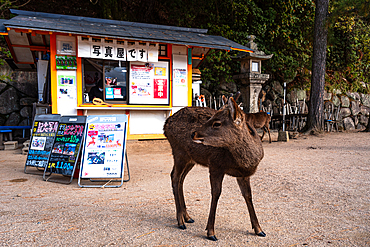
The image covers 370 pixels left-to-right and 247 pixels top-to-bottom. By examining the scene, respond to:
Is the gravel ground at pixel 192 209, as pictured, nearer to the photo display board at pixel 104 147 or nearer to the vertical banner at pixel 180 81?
the photo display board at pixel 104 147

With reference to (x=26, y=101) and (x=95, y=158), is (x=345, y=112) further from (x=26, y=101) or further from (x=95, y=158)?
(x=26, y=101)

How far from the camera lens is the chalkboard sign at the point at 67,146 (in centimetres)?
522

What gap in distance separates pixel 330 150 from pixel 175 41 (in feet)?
19.5

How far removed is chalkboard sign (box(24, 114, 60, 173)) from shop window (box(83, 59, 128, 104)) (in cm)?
292

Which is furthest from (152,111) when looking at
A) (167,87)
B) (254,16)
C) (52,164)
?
(254,16)

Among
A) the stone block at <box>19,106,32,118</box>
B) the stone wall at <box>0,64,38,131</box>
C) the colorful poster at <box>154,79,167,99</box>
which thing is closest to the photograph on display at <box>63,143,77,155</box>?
the colorful poster at <box>154,79,167,99</box>

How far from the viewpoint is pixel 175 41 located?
858 centimetres

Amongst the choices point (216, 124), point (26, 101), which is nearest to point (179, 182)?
point (216, 124)

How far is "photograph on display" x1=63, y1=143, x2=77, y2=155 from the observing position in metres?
5.28

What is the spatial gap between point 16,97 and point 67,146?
8.64m

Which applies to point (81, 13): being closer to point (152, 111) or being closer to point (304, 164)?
point (152, 111)

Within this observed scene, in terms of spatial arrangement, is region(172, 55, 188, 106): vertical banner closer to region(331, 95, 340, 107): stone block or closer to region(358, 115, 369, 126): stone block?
region(331, 95, 340, 107): stone block

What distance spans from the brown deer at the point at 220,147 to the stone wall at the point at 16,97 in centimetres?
1137

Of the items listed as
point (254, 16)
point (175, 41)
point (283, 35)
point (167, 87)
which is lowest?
point (167, 87)
